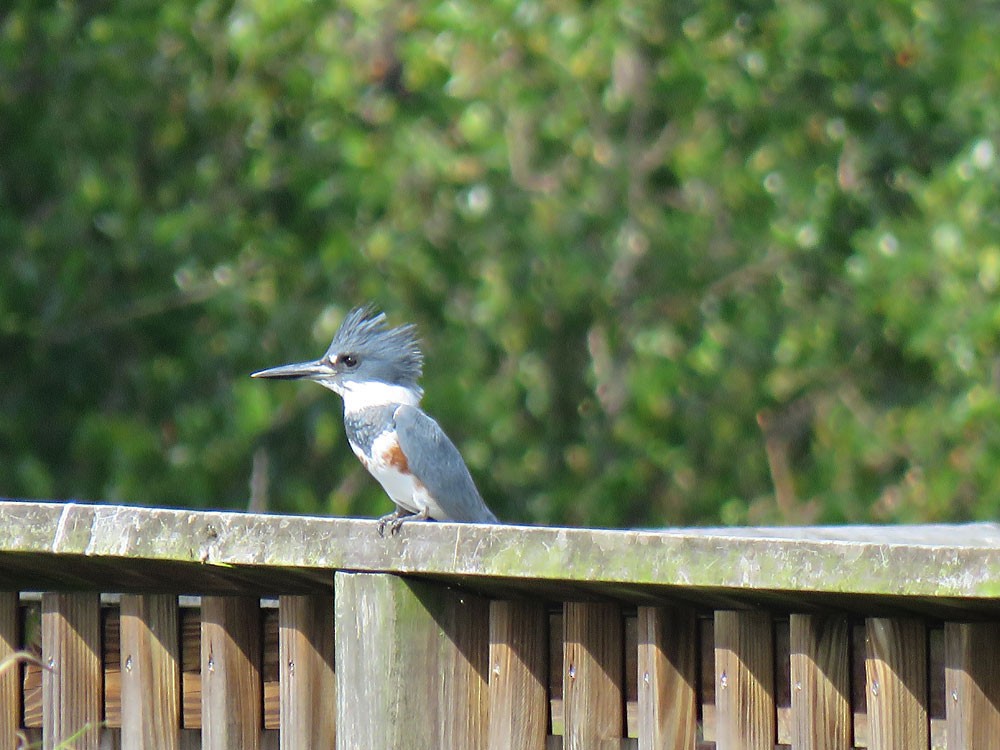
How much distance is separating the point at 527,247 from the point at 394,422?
360cm

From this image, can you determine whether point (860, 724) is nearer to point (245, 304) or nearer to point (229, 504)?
point (245, 304)

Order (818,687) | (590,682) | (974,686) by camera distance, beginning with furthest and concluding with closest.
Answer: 1. (590,682)
2. (818,687)
3. (974,686)

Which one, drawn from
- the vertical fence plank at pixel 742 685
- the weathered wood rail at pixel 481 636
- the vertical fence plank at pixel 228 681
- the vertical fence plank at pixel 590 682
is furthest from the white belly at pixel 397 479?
the vertical fence plank at pixel 742 685

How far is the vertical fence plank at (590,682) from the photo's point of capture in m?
2.16

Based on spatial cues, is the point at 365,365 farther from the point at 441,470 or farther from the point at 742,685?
the point at 742,685

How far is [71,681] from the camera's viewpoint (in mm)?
2533

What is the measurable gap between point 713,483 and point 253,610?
6459 millimetres

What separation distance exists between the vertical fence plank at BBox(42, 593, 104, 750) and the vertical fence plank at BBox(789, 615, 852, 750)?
3.61ft

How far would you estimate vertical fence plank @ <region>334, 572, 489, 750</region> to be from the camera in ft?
7.20

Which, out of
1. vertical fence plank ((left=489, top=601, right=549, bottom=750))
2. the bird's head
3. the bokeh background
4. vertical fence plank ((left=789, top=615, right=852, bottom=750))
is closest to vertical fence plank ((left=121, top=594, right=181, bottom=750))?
vertical fence plank ((left=489, top=601, right=549, bottom=750))

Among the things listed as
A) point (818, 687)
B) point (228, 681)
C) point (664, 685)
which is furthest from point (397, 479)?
point (818, 687)

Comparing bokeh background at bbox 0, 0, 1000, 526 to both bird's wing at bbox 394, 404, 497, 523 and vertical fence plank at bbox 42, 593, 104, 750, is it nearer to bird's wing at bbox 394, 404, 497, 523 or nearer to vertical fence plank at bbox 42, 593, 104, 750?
bird's wing at bbox 394, 404, 497, 523

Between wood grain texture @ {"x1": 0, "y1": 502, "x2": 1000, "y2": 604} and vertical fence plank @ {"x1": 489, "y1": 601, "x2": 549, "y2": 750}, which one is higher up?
wood grain texture @ {"x1": 0, "y1": 502, "x2": 1000, "y2": 604}

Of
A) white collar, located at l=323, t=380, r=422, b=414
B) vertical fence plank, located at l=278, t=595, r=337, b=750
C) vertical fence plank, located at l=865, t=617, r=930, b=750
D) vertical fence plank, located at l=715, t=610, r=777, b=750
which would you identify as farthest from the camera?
white collar, located at l=323, t=380, r=422, b=414
